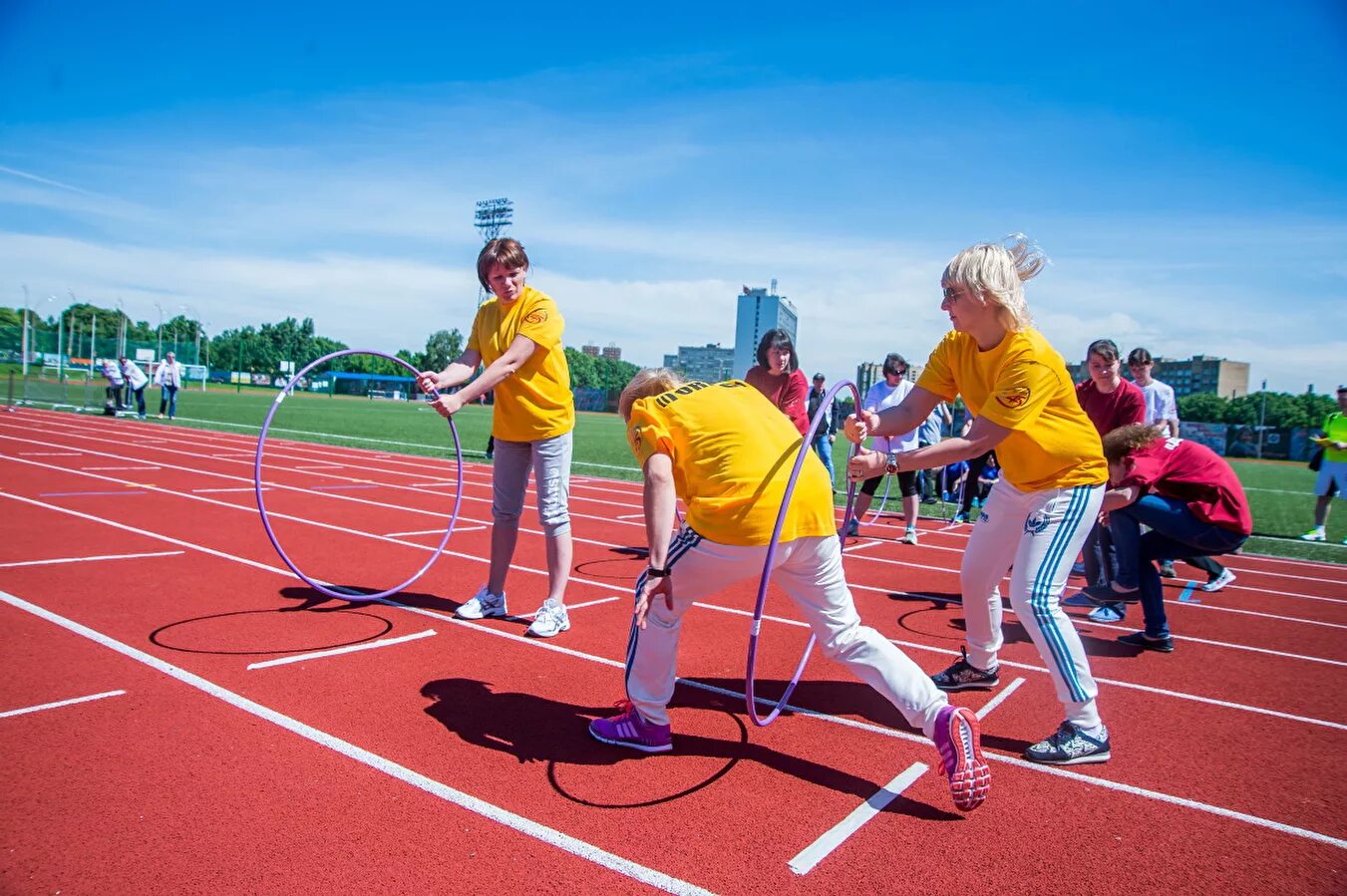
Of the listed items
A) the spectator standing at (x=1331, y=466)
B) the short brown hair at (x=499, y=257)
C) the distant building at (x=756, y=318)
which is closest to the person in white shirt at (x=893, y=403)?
the short brown hair at (x=499, y=257)

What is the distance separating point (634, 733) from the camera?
385 cm

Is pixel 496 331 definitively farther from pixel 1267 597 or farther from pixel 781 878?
pixel 1267 597

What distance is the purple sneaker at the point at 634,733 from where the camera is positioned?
384 centimetres

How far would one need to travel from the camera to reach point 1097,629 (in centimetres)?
673

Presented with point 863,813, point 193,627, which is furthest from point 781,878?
point 193,627

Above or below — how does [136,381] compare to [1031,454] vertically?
above

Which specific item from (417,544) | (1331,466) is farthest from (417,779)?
(1331,466)

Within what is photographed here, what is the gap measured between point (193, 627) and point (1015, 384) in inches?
205

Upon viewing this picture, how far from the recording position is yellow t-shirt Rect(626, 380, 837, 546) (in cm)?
330

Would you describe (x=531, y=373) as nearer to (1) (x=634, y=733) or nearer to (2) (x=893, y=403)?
(1) (x=634, y=733)

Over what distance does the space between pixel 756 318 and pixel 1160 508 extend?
29.6 metres

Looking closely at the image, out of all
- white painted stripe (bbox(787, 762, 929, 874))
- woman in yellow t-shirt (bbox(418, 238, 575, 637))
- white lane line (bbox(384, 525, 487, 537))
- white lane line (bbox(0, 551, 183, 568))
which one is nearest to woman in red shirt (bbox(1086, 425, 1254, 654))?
white painted stripe (bbox(787, 762, 929, 874))

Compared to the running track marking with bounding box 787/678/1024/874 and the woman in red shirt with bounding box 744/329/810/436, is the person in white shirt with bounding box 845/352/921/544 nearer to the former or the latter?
the woman in red shirt with bounding box 744/329/810/436

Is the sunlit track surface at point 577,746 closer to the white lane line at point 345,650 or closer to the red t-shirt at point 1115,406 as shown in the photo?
the white lane line at point 345,650
